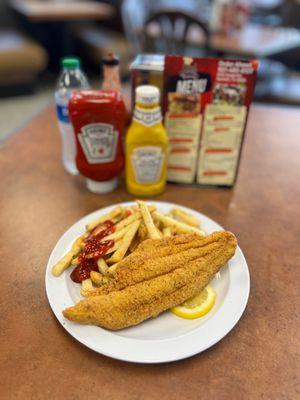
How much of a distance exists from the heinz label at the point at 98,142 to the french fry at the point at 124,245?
25 centimetres

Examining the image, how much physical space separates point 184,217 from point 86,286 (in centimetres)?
32

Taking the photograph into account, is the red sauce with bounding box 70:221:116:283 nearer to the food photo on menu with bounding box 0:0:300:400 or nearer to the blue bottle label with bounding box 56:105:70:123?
the food photo on menu with bounding box 0:0:300:400

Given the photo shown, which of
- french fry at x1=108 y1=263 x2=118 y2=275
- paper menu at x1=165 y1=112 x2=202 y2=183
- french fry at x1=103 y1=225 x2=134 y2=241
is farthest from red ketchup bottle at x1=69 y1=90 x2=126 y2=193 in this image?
french fry at x1=108 y1=263 x2=118 y2=275

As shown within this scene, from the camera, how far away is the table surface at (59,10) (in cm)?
348

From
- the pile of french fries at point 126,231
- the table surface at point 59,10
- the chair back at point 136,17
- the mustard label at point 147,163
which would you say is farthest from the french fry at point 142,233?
the table surface at point 59,10

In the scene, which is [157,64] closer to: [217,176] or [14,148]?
[217,176]

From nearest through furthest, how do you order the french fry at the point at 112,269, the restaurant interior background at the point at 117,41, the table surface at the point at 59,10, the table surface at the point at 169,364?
the table surface at the point at 169,364
the french fry at the point at 112,269
the restaurant interior background at the point at 117,41
the table surface at the point at 59,10

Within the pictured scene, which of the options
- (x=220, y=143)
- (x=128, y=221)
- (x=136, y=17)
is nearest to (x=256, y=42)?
(x=136, y=17)

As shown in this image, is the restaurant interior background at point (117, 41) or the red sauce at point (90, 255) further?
the restaurant interior background at point (117, 41)

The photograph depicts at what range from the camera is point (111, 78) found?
3.26ft

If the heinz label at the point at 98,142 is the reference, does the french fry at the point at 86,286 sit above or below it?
below

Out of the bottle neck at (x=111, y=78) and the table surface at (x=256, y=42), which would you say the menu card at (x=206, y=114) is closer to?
the bottle neck at (x=111, y=78)

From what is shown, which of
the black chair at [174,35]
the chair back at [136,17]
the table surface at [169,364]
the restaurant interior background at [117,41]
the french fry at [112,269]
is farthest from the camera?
the chair back at [136,17]

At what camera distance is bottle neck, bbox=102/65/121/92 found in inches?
38.6
